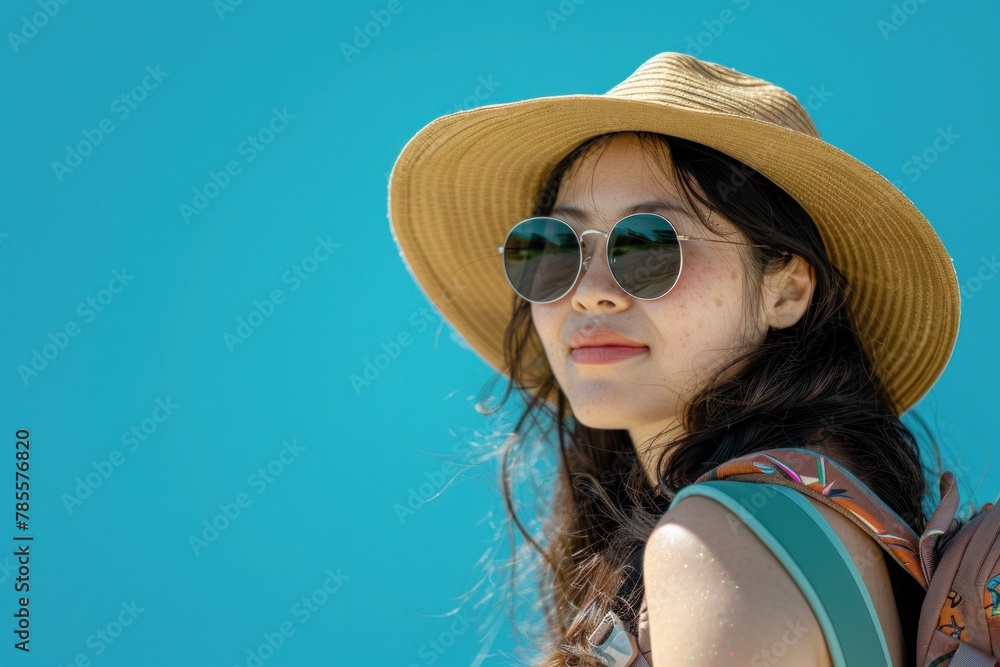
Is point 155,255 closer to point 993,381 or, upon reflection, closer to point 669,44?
point 669,44

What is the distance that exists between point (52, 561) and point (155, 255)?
35.5 inches

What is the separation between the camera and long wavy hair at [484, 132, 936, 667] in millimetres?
1533

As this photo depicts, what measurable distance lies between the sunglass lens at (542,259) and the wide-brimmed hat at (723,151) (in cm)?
18

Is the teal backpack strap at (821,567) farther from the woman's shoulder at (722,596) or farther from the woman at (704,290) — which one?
the woman at (704,290)

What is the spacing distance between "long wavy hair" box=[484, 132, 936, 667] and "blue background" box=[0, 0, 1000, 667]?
38.8 inches

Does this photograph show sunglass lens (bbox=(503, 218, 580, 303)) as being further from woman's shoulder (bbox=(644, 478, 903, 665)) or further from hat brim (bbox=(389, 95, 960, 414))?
woman's shoulder (bbox=(644, 478, 903, 665))

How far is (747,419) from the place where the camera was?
1.59 m

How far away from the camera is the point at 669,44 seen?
2840 mm

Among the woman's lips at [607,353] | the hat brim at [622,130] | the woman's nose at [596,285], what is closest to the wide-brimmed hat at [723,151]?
the hat brim at [622,130]

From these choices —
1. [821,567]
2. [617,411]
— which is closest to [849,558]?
[821,567]

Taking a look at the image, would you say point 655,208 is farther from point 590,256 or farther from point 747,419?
point 747,419

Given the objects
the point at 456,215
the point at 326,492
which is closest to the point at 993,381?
the point at 456,215

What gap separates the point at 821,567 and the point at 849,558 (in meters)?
0.05

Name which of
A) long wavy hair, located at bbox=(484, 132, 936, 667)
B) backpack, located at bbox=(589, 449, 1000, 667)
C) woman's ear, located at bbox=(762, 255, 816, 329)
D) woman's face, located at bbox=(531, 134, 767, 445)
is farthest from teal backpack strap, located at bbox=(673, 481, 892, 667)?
woman's ear, located at bbox=(762, 255, 816, 329)
